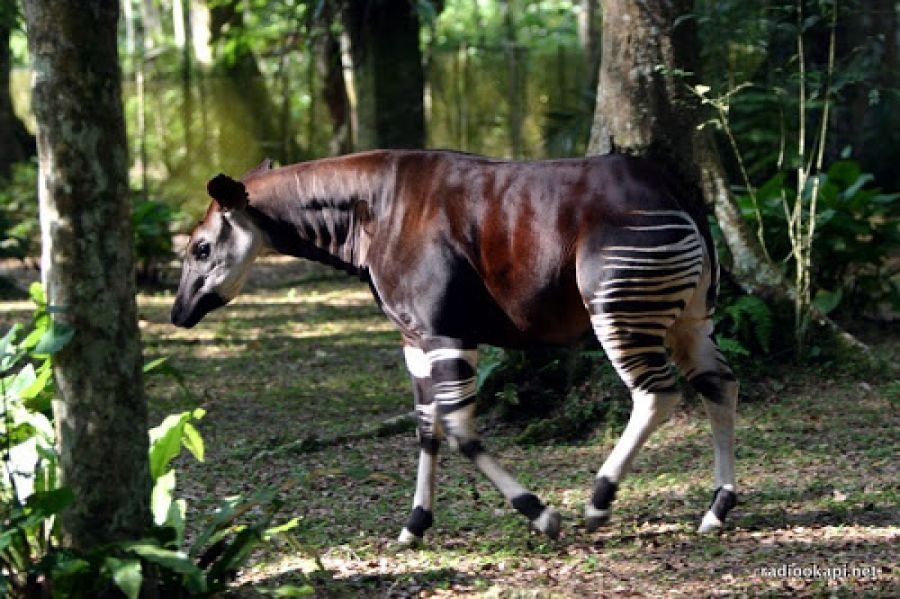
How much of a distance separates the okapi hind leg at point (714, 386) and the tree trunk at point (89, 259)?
246cm

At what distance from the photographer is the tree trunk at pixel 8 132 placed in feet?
58.7

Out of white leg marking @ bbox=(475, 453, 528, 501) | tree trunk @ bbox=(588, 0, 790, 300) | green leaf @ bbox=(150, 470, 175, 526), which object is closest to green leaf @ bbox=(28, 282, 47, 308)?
green leaf @ bbox=(150, 470, 175, 526)

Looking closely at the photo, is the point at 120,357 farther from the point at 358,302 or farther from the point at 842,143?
the point at 842,143

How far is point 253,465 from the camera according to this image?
7.16m

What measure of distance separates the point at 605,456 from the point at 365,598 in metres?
2.45

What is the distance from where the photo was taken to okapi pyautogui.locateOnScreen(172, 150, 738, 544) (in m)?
5.14

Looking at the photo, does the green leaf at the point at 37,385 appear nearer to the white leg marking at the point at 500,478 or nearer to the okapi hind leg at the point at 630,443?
the white leg marking at the point at 500,478

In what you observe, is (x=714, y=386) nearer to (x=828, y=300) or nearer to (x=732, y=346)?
(x=732, y=346)

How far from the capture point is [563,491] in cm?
612

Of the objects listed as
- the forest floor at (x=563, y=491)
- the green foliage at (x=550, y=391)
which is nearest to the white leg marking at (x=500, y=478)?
the forest floor at (x=563, y=491)

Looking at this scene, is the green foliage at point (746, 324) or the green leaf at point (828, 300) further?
the green leaf at point (828, 300)

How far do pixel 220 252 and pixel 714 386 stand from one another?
7.27 ft

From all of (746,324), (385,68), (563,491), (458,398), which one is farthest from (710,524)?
(385,68)

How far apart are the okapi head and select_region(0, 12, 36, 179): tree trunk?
1251 centimetres
